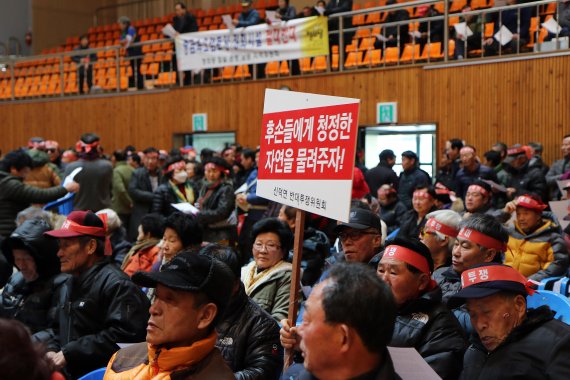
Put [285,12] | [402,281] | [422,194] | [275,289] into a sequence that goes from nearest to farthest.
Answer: [402,281] < [275,289] < [422,194] < [285,12]

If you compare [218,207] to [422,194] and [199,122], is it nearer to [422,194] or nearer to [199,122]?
[422,194]

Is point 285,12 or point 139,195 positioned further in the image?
point 285,12

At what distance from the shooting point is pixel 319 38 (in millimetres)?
12102

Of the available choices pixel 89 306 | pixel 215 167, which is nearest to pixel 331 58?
pixel 215 167

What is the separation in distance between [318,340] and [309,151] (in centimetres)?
142

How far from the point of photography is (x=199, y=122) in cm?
1470

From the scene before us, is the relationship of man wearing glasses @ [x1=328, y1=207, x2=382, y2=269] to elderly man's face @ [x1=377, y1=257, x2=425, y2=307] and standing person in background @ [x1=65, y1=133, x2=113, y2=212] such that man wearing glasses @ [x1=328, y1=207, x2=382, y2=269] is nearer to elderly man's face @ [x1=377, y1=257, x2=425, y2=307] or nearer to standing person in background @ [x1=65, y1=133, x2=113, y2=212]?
elderly man's face @ [x1=377, y1=257, x2=425, y2=307]

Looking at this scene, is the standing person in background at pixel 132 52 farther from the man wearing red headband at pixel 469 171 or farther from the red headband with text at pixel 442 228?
the red headband with text at pixel 442 228

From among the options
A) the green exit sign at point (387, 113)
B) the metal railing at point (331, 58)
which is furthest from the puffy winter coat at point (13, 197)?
the metal railing at point (331, 58)

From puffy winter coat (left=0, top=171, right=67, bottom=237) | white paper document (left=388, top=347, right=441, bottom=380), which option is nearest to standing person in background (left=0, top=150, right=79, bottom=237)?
puffy winter coat (left=0, top=171, right=67, bottom=237)

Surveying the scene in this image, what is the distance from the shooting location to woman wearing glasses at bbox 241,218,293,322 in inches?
167

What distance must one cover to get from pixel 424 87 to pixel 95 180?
548cm

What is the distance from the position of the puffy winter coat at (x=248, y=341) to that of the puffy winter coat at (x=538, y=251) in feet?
10.3

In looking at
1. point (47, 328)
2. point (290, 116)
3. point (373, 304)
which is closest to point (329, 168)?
point (290, 116)
